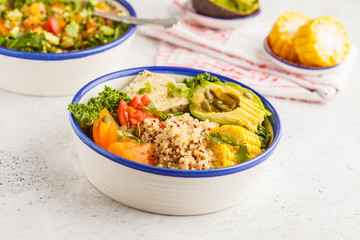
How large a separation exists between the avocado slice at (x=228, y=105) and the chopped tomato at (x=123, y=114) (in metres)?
0.41

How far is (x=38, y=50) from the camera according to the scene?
3182mm

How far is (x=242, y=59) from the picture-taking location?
3.94m

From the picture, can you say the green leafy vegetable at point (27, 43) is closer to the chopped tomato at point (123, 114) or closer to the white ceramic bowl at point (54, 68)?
the white ceramic bowl at point (54, 68)

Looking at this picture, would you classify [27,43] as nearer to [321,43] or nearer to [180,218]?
[180,218]

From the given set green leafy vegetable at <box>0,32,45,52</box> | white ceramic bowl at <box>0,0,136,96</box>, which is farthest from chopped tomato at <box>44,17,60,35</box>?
white ceramic bowl at <box>0,0,136,96</box>

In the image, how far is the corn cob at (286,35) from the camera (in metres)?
3.74

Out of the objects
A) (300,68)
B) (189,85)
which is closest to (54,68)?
(189,85)

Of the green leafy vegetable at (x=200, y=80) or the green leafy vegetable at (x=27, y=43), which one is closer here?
the green leafy vegetable at (x=200, y=80)

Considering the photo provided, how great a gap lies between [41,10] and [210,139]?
194 centimetres

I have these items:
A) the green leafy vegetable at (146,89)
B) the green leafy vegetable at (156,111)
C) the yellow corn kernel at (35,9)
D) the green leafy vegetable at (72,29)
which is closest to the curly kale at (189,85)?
the green leafy vegetable at (146,89)

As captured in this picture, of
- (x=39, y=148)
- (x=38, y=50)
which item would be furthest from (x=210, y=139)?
(x=38, y=50)

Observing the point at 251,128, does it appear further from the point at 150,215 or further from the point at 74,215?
the point at 74,215

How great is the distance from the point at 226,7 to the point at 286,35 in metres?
0.65

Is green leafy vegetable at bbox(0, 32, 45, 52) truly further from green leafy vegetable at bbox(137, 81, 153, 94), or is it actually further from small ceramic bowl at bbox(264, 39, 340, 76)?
small ceramic bowl at bbox(264, 39, 340, 76)
